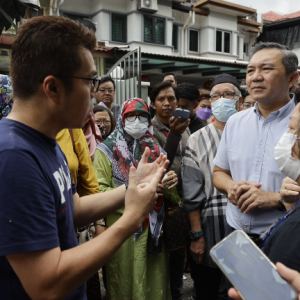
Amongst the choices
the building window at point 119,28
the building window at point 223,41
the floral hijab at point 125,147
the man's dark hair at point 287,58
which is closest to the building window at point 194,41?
the building window at point 223,41

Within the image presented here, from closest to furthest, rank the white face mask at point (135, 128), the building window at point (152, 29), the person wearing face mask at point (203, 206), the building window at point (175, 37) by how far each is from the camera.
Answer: the person wearing face mask at point (203, 206)
the white face mask at point (135, 128)
the building window at point (152, 29)
the building window at point (175, 37)

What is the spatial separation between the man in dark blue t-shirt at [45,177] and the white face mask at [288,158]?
721 millimetres

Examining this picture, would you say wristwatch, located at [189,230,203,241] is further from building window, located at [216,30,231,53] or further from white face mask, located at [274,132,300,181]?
building window, located at [216,30,231,53]

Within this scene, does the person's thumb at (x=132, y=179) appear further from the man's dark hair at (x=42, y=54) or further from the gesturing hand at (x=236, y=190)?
the gesturing hand at (x=236, y=190)

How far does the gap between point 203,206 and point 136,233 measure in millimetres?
645

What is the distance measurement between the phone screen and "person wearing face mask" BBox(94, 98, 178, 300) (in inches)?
69.6

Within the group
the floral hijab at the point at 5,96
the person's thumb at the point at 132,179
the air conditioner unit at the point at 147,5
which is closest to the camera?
the person's thumb at the point at 132,179

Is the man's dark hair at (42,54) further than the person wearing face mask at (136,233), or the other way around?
the person wearing face mask at (136,233)

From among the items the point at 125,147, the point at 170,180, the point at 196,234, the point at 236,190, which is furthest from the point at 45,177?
the point at 196,234

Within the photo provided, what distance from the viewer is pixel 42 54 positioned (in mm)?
1243

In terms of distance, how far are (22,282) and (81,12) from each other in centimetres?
1725

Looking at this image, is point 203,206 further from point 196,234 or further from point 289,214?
point 289,214

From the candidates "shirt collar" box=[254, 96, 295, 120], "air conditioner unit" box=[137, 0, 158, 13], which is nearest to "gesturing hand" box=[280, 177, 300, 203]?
"shirt collar" box=[254, 96, 295, 120]

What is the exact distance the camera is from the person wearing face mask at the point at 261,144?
2.22m
